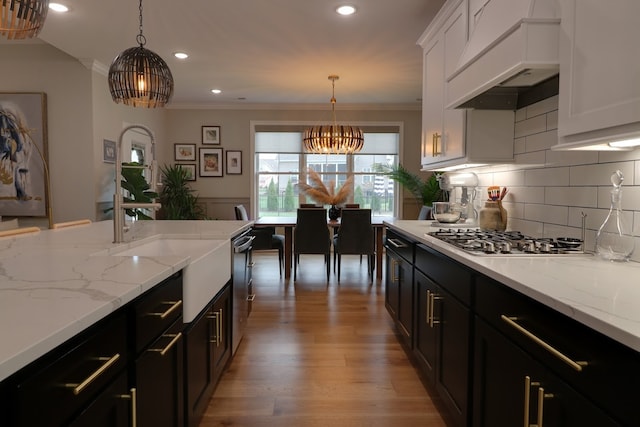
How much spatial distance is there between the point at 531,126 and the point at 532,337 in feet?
5.22

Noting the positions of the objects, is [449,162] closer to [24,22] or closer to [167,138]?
[24,22]

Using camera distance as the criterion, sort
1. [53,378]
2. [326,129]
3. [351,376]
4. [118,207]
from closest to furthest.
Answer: [53,378]
[118,207]
[351,376]
[326,129]

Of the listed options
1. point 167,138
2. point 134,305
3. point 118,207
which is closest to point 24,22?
point 118,207

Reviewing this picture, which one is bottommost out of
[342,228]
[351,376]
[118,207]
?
[351,376]

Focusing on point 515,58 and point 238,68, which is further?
point 238,68

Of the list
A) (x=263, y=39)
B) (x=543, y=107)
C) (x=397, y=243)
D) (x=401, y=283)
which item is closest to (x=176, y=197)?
(x=263, y=39)

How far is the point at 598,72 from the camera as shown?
1306 mm

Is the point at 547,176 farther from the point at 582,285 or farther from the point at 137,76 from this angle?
the point at 137,76

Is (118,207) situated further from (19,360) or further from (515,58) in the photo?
(515,58)

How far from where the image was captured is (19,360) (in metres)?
0.65

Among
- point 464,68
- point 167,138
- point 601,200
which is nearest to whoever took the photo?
point 601,200

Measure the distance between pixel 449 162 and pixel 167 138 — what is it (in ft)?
17.8

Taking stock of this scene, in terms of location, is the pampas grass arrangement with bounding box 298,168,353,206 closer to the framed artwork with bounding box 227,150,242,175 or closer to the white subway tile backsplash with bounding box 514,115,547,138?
the framed artwork with bounding box 227,150,242,175

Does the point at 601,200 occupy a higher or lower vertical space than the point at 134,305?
higher
